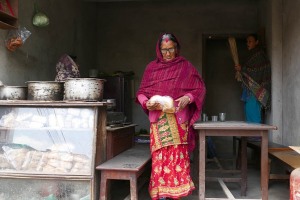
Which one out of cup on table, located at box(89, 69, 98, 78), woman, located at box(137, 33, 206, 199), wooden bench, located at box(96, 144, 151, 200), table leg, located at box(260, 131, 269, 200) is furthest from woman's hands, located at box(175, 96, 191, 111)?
cup on table, located at box(89, 69, 98, 78)

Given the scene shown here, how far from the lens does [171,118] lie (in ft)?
11.2

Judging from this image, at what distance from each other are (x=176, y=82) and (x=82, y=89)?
0.98m

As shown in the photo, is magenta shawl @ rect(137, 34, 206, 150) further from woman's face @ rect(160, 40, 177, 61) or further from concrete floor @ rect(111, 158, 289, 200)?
concrete floor @ rect(111, 158, 289, 200)

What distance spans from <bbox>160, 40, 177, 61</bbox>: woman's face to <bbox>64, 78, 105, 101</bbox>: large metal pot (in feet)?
2.52

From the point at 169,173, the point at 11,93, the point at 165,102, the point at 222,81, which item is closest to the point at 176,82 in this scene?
the point at 165,102

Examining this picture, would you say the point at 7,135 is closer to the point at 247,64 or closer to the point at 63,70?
the point at 63,70

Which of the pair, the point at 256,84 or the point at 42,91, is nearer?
the point at 42,91

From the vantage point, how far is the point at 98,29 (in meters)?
7.61

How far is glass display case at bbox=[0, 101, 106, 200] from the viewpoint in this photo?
321 cm

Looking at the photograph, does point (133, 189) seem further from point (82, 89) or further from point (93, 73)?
point (93, 73)

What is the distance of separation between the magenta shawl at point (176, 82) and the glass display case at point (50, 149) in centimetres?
62

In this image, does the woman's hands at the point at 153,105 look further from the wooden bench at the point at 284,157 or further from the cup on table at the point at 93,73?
the cup on table at the point at 93,73

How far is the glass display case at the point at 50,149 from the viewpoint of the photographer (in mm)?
3209

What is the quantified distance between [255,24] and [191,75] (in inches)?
162
